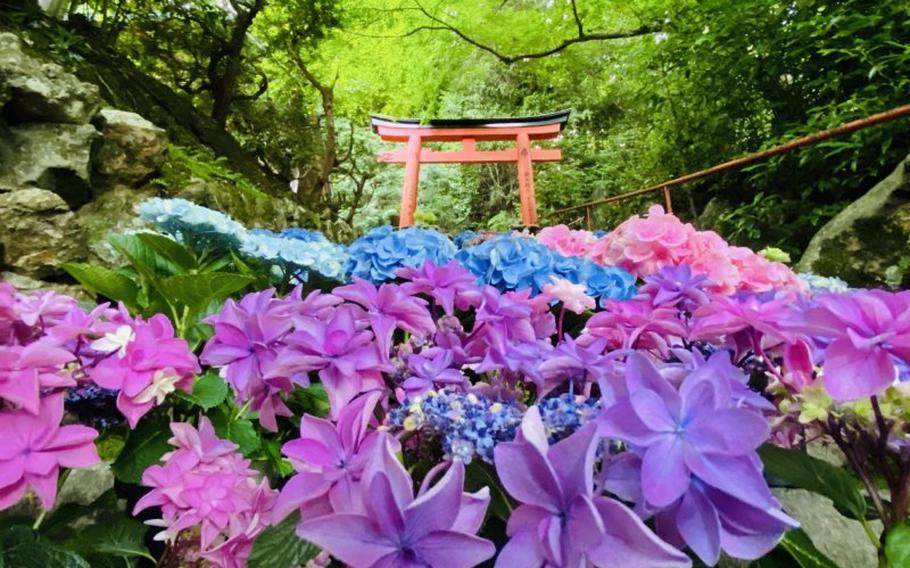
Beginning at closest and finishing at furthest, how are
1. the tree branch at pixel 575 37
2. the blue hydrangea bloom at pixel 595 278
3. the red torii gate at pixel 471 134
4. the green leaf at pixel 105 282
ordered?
the green leaf at pixel 105 282 < the blue hydrangea bloom at pixel 595 278 < the tree branch at pixel 575 37 < the red torii gate at pixel 471 134

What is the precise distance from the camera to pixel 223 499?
524 millimetres

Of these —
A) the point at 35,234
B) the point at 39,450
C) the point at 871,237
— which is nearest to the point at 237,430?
the point at 39,450

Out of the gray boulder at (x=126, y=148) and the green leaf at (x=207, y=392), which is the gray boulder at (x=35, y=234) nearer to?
the gray boulder at (x=126, y=148)

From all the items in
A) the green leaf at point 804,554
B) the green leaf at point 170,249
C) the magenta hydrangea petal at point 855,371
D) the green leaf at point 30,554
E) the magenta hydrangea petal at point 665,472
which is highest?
the green leaf at point 170,249

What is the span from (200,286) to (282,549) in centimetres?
57

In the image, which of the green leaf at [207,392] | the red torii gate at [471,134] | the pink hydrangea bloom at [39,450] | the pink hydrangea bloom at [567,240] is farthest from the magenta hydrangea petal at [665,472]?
the red torii gate at [471,134]

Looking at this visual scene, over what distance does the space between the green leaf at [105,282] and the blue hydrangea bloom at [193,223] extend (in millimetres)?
132

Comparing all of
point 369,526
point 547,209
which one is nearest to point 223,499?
point 369,526

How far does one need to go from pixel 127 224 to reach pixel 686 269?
3.00 meters

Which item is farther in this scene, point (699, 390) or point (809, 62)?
point (809, 62)

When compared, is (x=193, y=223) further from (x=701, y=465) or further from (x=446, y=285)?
(x=701, y=465)

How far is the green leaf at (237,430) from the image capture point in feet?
2.55

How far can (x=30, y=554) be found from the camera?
0.48 m

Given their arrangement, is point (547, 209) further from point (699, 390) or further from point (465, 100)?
point (699, 390)
